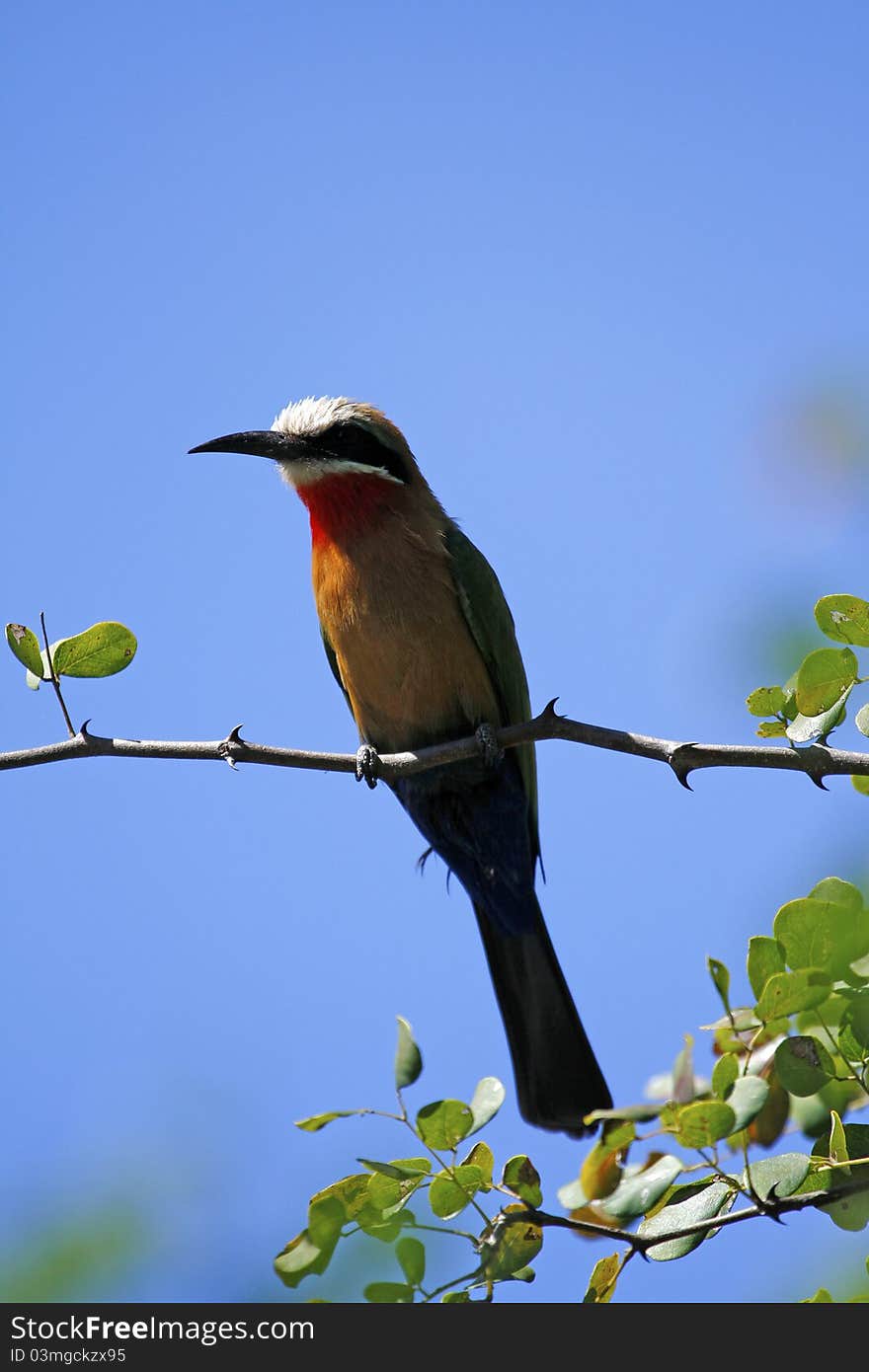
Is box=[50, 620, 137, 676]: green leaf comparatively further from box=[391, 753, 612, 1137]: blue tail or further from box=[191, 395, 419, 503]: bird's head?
box=[191, 395, 419, 503]: bird's head

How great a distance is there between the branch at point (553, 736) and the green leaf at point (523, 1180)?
878mm

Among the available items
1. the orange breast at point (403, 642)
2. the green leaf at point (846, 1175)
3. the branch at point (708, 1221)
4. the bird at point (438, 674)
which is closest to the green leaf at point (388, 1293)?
the branch at point (708, 1221)

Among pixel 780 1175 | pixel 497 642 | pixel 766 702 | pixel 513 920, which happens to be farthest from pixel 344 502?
pixel 780 1175

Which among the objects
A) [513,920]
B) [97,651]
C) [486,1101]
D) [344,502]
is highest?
[344,502]

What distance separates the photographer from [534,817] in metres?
4.37

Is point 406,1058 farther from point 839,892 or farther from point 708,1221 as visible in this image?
point 839,892

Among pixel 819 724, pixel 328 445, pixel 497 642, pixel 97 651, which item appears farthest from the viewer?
pixel 328 445

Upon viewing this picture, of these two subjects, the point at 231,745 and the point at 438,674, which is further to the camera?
the point at 438,674

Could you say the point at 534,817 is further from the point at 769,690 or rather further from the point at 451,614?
the point at 769,690

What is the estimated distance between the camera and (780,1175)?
175cm

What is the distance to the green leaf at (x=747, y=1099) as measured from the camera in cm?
163

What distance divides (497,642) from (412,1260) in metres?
2.72
